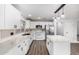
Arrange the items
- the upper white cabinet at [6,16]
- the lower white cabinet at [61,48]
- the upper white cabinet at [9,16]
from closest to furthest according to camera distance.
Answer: the upper white cabinet at [6,16] < the upper white cabinet at [9,16] < the lower white cabinet at [61,48]

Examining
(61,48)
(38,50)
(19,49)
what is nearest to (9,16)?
(19,49)

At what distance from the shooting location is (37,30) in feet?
24.8

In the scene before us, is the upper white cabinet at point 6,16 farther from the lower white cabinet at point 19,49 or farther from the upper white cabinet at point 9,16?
the lower white cabinet at point 19,49

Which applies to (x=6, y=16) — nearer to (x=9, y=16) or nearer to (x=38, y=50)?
(x=9, y=16)

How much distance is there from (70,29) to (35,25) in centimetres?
290

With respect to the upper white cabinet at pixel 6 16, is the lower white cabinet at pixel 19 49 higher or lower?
lower

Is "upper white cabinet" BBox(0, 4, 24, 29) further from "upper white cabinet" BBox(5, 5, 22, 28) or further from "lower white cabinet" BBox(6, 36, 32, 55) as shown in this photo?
"lower white cabinet" BBox(6, 36, 32, 55)

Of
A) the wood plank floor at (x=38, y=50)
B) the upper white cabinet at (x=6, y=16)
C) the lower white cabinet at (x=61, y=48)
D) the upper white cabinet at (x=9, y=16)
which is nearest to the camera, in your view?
the upper white cabinet at (x=6, y=16)

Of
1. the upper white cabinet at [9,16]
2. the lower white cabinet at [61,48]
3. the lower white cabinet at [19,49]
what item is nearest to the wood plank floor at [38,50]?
the lower white cabinet at [19,49]

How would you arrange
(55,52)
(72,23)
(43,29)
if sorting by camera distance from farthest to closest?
(43,29) → (72,23) → (55,52)

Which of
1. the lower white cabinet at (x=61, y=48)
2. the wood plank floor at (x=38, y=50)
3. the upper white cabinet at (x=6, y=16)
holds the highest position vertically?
the upper white cabinet at (x=6, y=16)
